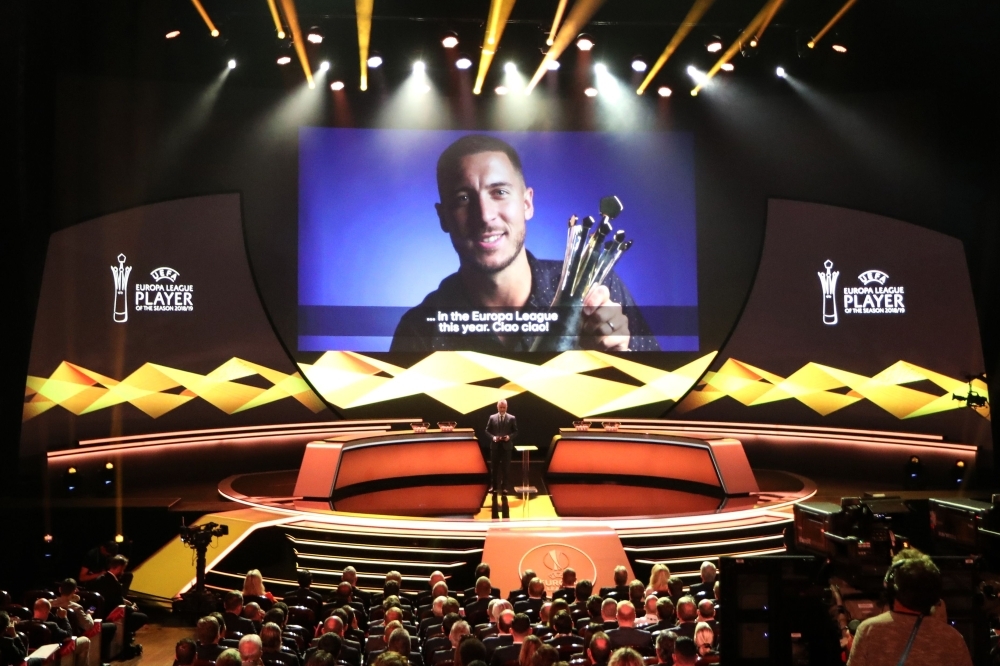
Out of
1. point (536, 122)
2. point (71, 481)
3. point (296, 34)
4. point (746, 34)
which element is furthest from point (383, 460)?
point (746, 34)

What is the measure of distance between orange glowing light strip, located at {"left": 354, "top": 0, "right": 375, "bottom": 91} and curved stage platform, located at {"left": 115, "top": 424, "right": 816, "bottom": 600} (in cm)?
478

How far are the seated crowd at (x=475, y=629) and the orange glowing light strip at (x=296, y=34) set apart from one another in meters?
6.76

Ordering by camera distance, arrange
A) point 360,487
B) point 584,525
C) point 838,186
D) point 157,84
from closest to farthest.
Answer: point 584,525 < point 360,487 < point 157,84 < point 838,186

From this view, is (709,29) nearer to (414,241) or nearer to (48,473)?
(414,241)

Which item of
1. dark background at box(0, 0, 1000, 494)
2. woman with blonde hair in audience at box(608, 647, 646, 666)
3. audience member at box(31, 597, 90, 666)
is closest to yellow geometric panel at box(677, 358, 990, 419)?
dark background at box(0, 0, 1000, 494)

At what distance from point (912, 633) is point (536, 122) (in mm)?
10813

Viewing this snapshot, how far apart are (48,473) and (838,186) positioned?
11051 millimetres

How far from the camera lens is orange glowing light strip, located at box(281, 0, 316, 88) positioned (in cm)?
1016

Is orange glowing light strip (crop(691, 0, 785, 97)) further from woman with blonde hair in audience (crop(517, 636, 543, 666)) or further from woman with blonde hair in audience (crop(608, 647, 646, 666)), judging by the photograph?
woman with blonde hair in audience (crop(608, 647, 646, 666))

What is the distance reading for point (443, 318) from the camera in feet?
40.0

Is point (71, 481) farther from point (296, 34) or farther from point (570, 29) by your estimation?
point (570, 29)

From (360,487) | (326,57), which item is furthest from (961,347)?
(326,57)

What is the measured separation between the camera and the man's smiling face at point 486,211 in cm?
1224

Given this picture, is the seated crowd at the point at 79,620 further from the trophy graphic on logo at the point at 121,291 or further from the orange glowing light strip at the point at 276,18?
the orange glowing light strip at the point at 276,18
